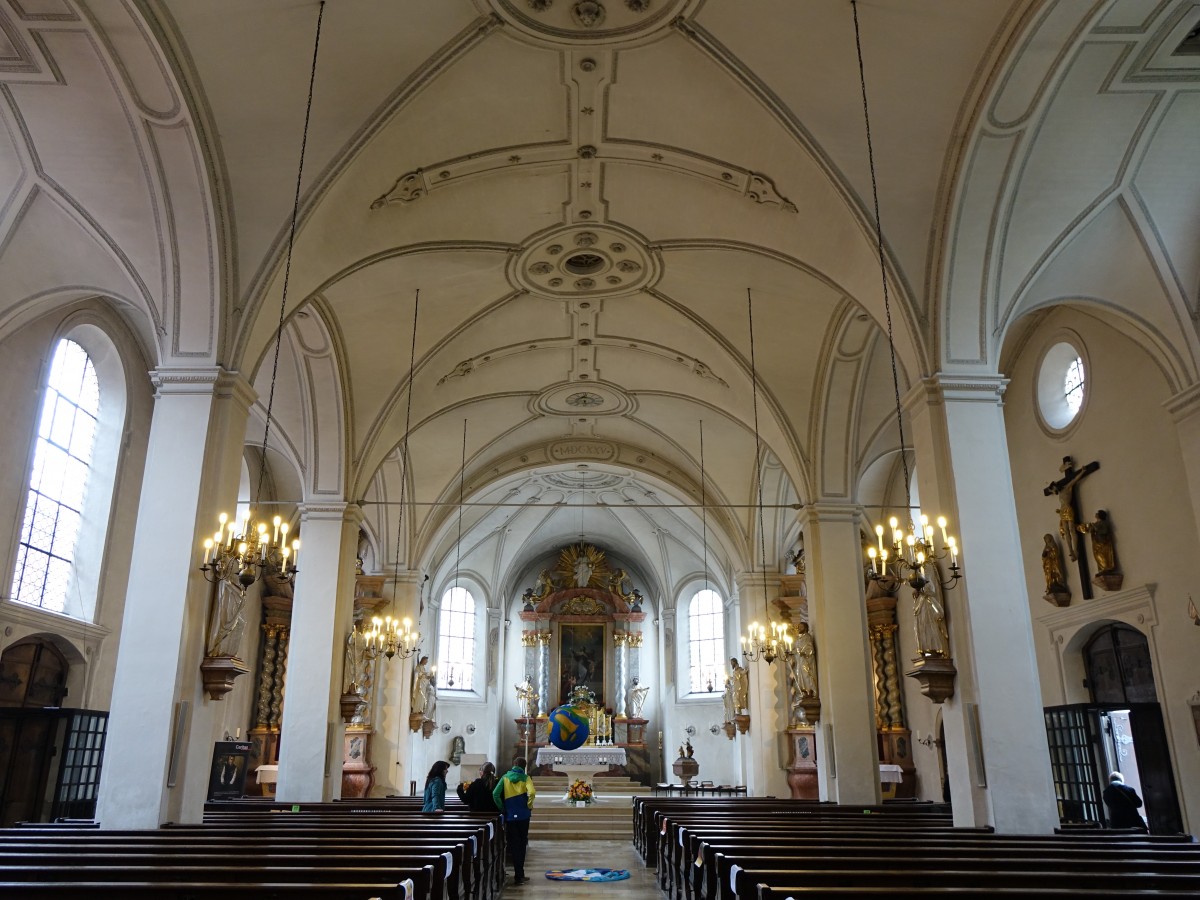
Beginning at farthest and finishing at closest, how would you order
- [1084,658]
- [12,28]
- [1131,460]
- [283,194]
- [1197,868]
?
[1084,658]
[1131,460]
[283,194]
[12,28]
[1197,868]

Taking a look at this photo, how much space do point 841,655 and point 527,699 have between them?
47.0 ft

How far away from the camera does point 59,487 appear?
11.9 m

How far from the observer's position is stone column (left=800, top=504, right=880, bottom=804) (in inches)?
470

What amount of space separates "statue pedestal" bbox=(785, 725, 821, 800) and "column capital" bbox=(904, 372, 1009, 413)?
9190 mm

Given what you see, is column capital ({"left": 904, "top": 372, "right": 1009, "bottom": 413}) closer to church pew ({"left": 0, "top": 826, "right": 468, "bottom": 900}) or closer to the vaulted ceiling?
the vaulted ceiling

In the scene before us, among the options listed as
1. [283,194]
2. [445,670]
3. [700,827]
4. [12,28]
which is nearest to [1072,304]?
[700,827]

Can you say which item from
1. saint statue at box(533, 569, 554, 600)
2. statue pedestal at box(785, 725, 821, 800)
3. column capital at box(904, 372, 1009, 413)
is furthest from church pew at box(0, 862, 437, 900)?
saint statue at box(533, 569, 554, 600)

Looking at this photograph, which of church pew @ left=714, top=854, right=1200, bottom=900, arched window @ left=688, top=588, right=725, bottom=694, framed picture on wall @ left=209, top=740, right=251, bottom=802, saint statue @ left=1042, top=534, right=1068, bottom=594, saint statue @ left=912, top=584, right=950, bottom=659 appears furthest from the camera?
arched window @ left=688, top=588, right=725, bottom=694

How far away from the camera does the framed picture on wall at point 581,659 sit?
25531 millimetres

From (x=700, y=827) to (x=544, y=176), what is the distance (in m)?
6.66

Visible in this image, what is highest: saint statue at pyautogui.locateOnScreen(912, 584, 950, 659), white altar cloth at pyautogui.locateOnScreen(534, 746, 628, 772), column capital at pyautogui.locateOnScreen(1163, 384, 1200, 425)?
column capital at pyautogui.locateOnScreen(1163, 384, 1200, 425)

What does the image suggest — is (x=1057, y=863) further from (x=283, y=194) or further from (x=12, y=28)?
(x=12, y=28)

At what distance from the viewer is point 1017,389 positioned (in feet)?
44.2

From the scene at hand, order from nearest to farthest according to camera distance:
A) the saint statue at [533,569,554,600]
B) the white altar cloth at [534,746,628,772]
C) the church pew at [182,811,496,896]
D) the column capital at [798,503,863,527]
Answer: the church pew at [182,811,496,896] < the column capital at [798,503,863,527] < the white altar cloth at [534,746,628,772] < the saint statue at [533,569,554,600]
